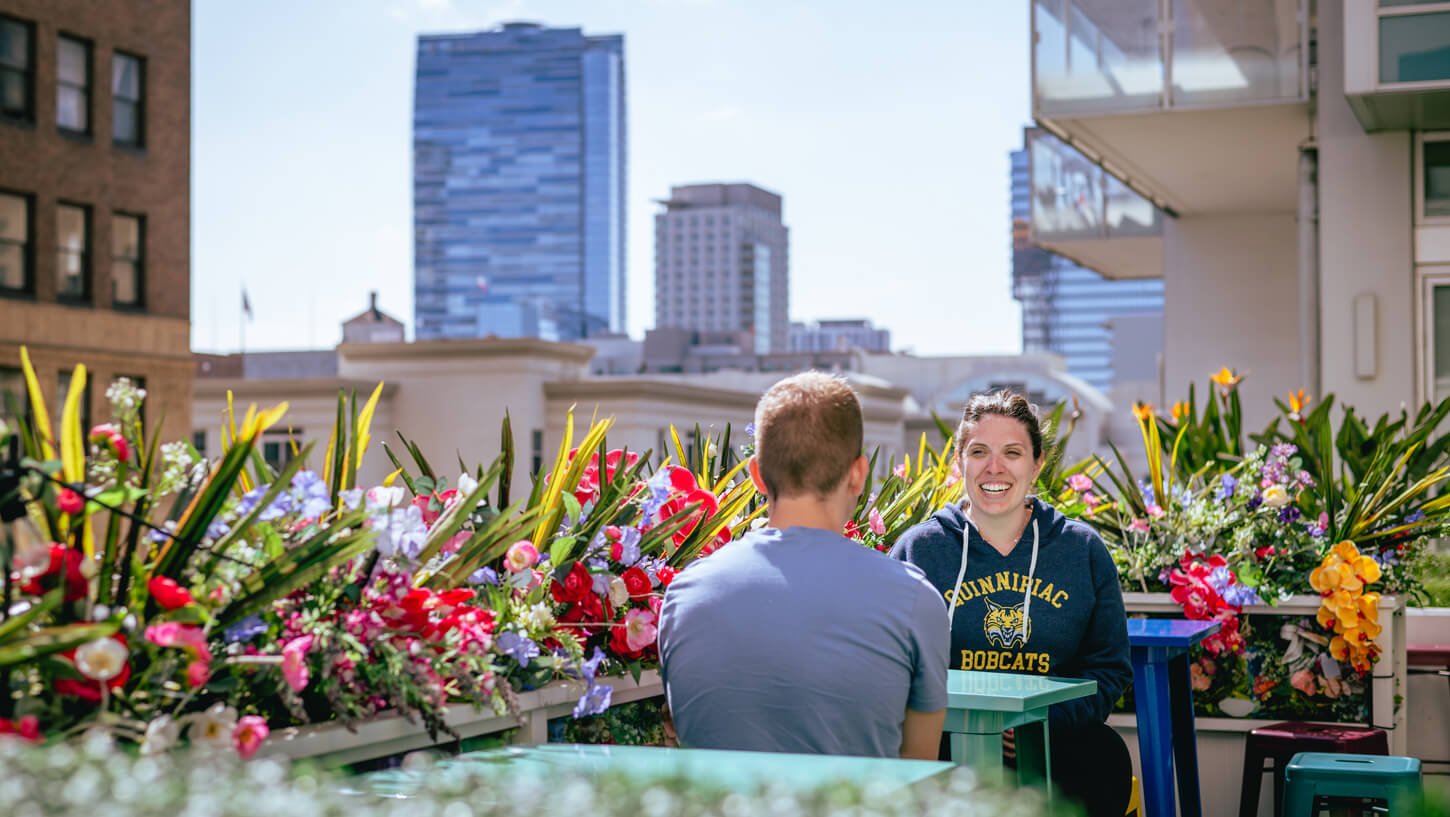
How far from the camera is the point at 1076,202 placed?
19938 mm

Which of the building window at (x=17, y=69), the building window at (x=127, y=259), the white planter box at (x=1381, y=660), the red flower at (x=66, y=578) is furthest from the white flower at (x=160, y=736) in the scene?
the building window at (x=127, y=259)

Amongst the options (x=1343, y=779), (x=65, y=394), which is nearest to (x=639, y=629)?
(x=1343, y=779)

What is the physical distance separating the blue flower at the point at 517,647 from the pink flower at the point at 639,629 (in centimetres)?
45

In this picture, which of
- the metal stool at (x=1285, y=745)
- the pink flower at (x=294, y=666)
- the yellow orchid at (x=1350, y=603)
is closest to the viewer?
the pink flower at (x=294, y=666)

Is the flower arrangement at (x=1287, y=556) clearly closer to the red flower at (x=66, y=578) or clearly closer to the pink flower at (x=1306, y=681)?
the pink flower at (x=1306, y=681)

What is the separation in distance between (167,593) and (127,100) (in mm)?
30955

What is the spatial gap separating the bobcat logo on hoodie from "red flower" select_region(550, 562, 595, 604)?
46.3 inches

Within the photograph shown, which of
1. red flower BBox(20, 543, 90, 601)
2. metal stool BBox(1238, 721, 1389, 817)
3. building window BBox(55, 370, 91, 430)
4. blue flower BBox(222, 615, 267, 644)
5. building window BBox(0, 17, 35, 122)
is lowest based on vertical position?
metal stool BBox(1238, 721, 1389, 817)

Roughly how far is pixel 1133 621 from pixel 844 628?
257 centimetres

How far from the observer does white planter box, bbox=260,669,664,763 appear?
254 cm

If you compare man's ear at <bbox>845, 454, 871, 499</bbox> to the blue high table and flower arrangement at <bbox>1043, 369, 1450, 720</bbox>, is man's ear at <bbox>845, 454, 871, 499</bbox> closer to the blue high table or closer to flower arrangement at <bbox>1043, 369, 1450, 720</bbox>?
the blue high table

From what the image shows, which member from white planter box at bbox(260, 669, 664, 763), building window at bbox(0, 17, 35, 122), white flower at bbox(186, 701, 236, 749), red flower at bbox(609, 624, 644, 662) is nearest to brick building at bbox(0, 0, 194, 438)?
building window at bbox(0, 17, 35, 122)

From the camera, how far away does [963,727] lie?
11.1ft

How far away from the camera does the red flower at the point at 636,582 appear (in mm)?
3654
